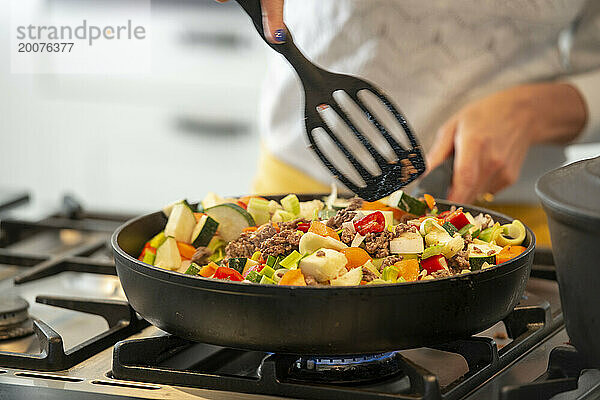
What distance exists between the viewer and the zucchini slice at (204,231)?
1.03m

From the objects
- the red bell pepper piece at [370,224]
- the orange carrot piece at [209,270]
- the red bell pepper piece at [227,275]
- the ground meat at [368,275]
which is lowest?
the orange carrot piece at [209,270]

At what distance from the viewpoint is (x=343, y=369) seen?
87 centimetres

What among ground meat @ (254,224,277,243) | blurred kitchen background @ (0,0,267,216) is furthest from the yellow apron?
blurred kitchen background @ (0,0,267,216)

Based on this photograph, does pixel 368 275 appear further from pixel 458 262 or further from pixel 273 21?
pixel 273 21

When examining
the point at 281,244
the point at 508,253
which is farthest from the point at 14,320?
the point at 508,253

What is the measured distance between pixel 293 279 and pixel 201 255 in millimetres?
205

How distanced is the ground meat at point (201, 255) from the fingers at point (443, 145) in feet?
1.62

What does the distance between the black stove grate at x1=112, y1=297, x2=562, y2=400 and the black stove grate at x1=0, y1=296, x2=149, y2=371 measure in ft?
0.22

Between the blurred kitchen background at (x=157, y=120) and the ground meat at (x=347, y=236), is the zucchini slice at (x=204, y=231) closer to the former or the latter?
the ground meat at (x=347, y=236)

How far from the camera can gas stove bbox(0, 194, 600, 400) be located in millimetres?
812

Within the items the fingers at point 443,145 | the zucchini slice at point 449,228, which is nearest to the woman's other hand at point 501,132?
the fingers at point 443,145

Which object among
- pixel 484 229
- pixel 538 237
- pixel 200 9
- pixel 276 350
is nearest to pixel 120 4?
pixel 200 9

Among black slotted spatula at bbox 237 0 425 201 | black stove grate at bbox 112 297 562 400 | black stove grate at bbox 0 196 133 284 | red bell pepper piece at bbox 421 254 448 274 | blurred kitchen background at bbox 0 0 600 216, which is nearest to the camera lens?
black stove grate at bbox 112 297 562 400

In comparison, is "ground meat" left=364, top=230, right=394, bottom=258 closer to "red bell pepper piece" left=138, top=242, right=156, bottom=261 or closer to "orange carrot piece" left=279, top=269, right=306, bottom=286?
"orange carrot piece" left=279, top=269, right=306, bottom=286
